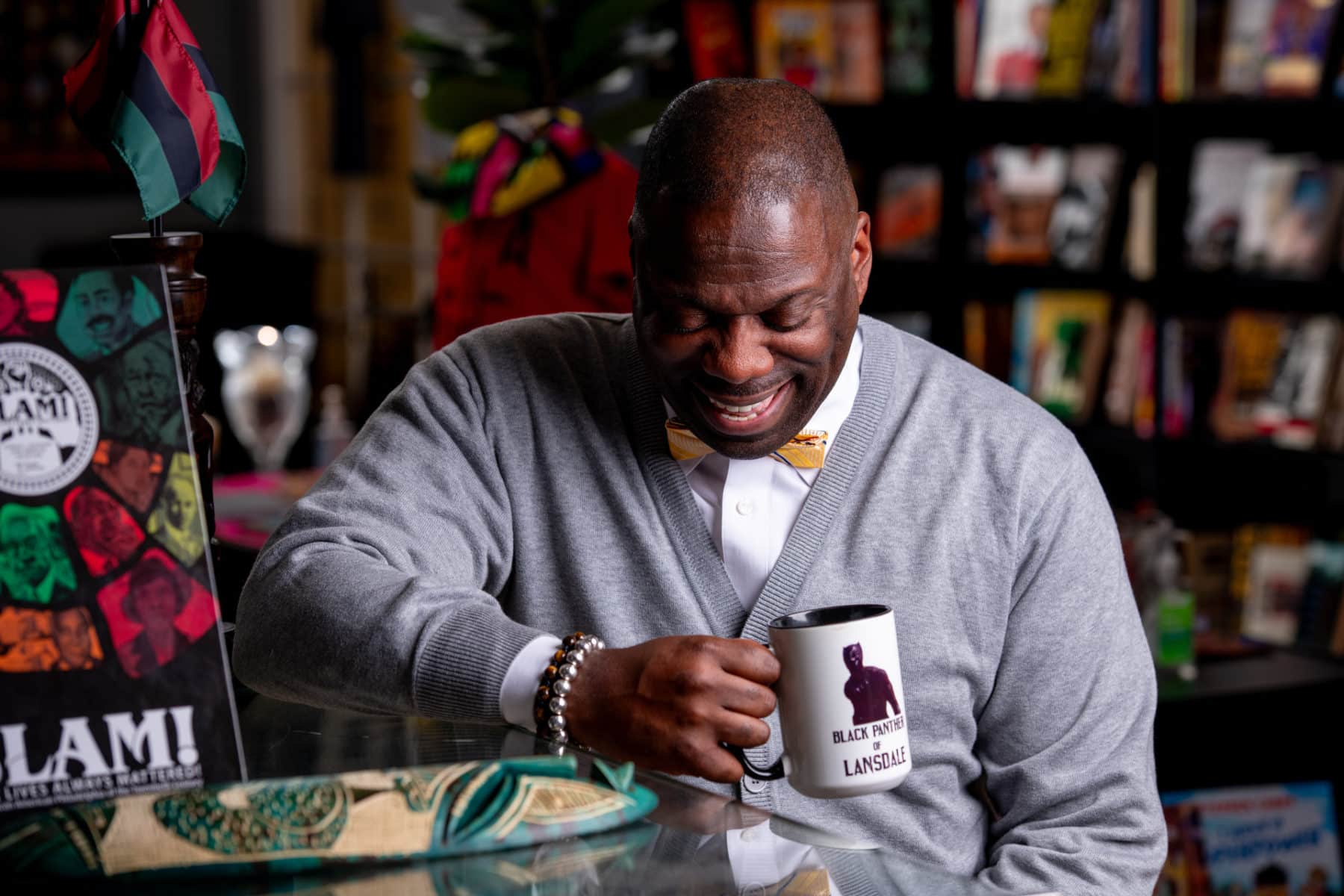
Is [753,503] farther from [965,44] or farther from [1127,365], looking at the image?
[965,44]

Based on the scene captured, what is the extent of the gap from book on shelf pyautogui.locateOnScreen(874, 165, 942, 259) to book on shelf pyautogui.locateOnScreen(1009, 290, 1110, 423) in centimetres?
29

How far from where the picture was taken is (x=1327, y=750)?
2465mm

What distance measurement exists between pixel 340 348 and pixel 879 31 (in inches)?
155

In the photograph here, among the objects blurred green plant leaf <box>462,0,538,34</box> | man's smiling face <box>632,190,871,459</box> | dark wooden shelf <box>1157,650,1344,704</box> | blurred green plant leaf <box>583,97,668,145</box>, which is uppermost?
blurred green plant leaf <box>462,0,538,34</box>

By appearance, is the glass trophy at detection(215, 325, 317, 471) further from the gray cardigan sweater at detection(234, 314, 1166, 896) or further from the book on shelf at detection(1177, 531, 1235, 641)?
the book on shelf at detection(1177, 531, 1235, 641)

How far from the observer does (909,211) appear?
3881 mm

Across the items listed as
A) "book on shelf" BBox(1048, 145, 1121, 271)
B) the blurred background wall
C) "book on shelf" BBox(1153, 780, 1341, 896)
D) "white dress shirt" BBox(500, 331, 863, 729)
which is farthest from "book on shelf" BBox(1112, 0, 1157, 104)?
"white dress shirt" BBox(500, 331, 863, 729)

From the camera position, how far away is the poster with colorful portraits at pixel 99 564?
85 cm

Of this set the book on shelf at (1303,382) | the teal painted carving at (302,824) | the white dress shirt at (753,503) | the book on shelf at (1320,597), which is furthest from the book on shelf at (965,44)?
the teal painted carving at (302,824)

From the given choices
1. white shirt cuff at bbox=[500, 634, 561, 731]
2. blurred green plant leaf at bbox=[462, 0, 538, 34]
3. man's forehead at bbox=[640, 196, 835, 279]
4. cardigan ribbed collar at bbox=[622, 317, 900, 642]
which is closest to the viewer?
white shirt cuff at bbox=[500, 634, 561, 731]

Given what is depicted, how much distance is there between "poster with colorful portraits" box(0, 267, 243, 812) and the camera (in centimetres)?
85

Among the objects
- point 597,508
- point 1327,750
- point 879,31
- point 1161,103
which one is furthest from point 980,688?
point 879,31

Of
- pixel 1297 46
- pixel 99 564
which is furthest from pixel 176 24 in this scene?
pixel 1297 46

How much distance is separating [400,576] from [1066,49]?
9.11ft
